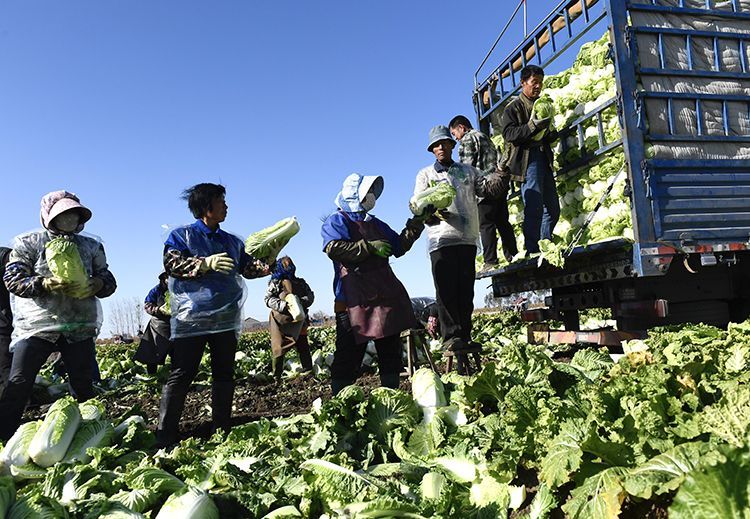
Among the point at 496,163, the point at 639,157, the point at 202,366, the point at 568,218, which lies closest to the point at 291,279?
the point at 202,366

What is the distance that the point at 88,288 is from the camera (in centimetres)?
454

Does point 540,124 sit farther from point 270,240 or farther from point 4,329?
point 4,329

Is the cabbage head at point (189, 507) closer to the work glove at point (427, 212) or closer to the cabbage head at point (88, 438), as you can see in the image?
the cabbage head at point (88, 438)

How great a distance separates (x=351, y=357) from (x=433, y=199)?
159cm

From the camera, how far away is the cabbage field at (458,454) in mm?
2039

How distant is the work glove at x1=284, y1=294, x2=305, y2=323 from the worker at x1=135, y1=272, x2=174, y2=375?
1.86 meters

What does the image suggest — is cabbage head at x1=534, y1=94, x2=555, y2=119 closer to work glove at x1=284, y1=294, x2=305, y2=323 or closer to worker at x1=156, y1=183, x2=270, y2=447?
worker at x1=156, y1=183, x2=270, y2=447

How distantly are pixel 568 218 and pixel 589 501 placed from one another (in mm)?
4943

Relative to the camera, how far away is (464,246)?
216 inches

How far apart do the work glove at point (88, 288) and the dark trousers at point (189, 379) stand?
2.80ft

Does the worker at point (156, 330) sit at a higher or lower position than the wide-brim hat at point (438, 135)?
lower

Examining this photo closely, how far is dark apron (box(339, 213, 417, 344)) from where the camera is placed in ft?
15.0

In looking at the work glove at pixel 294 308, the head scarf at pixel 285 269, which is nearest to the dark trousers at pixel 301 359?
the work glove at pixel 294 308

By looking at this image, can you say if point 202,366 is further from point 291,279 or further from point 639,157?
point 639,157
